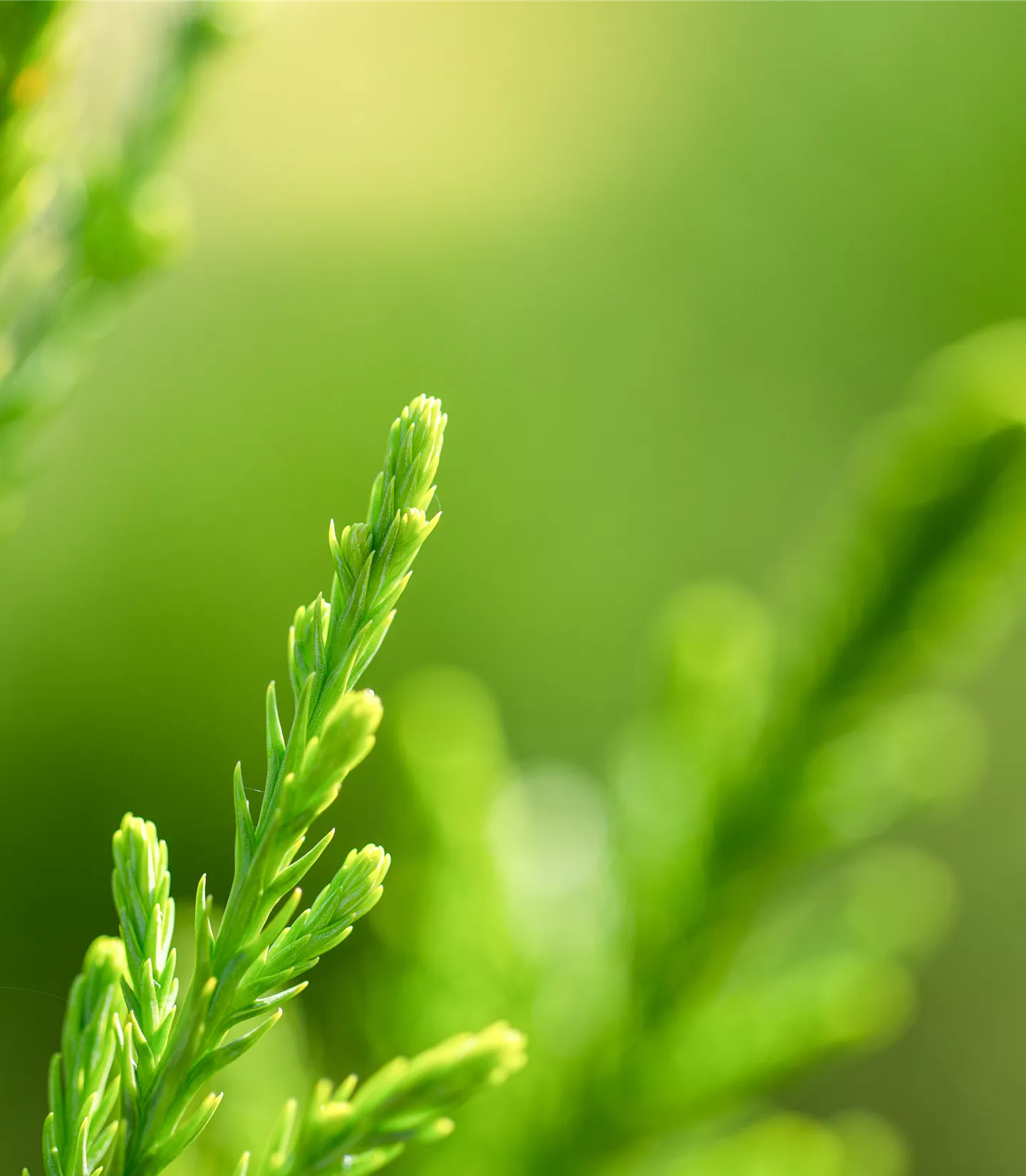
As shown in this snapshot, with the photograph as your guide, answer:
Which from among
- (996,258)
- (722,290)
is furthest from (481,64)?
(996,258)

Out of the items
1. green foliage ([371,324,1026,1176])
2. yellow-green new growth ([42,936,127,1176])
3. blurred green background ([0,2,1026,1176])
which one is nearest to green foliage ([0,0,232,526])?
yellow-green new growth ([42,936,127,1176])

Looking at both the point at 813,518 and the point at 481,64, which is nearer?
the point at 813,518

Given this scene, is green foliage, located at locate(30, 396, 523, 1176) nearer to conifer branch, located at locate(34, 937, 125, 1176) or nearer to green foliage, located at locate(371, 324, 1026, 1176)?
conifer branch, located at locate(34, 937, 125, 1176)

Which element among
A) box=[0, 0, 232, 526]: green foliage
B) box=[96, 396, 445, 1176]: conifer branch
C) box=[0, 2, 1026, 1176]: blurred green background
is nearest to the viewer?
box=[96, 396, 445, 1176]: conifer branch

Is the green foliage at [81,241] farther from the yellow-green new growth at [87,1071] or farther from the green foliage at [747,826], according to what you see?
the green foliage at [747,826]

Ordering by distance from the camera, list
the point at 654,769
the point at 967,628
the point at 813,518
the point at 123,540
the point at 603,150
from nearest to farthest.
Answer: the point at 967,628, the point at 654,769, the point at 123,540, the point at 813,518, the point at 603,150

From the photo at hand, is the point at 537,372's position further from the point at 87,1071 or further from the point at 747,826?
the point at 87,1071

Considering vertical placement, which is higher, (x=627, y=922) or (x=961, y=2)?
(x=961, y=2)

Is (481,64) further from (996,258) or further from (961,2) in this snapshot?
(996,258)
